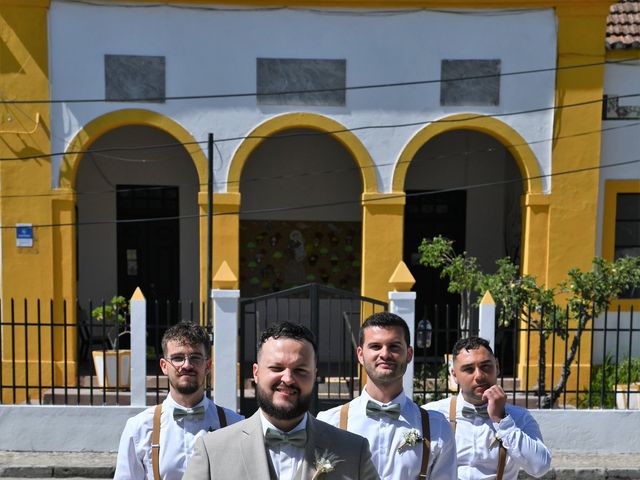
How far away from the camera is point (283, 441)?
7.17ft

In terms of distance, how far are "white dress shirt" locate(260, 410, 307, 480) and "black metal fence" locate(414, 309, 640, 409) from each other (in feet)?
17.7

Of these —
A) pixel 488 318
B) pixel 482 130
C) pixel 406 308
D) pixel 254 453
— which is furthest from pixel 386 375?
pixel 482 130

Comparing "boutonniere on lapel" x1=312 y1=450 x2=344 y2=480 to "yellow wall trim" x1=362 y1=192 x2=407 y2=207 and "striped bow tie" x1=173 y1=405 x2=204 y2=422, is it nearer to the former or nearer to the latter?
"striped bow tie" x1=173 y1=405 x2=204 y2=422

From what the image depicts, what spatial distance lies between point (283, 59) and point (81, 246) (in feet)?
17.3

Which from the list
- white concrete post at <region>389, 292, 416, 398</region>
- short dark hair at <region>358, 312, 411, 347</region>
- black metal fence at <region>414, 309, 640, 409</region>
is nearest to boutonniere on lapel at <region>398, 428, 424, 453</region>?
short dark hair at <region>358, 312, 411, 347</region>

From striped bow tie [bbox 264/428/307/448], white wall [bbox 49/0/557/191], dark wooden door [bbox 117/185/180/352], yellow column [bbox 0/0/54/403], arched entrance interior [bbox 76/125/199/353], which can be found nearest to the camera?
striped bow tie [bbox 264/428/307/448]

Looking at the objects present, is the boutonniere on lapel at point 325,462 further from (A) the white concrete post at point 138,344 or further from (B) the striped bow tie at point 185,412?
A: (A) the white concrete post at point 138,344

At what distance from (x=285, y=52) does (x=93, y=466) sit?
584 centimetres

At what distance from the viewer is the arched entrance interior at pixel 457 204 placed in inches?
467

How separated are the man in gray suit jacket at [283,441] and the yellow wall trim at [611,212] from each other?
8776 millimetres

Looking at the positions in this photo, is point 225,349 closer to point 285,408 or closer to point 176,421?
point 176,421

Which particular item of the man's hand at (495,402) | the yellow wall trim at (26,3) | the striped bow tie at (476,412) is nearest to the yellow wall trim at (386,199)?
the yellow wall trim at (26,3)

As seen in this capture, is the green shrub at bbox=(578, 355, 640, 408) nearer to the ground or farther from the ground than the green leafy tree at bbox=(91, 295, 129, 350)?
nearer to the ground

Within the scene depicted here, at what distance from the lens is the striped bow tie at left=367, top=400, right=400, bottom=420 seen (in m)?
3.08
